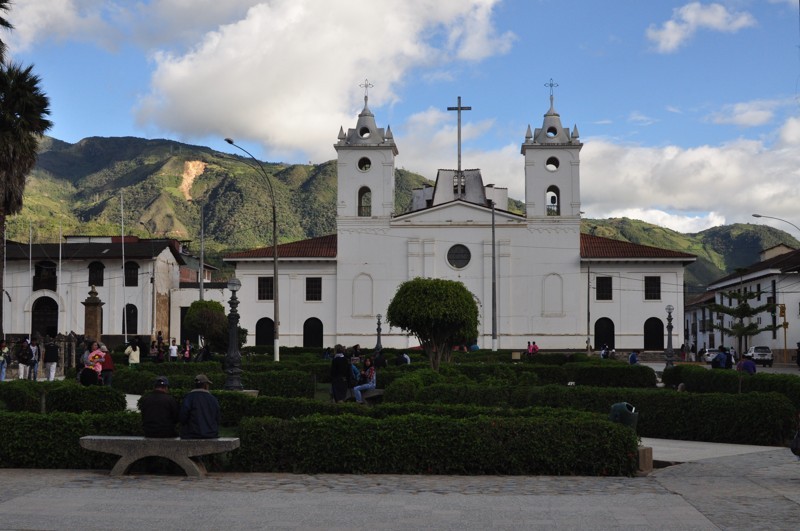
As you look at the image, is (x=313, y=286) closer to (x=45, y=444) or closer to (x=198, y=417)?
(x=45, y=444)

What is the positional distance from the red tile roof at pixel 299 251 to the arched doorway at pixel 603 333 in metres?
17.1

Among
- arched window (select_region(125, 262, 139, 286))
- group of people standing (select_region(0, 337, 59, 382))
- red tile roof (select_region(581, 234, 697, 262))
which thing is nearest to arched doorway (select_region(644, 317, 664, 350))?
red tile roof (select_region(581, 234, 697, 262))

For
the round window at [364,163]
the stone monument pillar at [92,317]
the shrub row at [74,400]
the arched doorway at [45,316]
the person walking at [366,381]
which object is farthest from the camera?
the round window at [364,163]

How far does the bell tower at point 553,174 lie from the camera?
5891 cm

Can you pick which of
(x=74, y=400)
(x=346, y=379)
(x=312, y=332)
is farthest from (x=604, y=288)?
(x=74, y=400)

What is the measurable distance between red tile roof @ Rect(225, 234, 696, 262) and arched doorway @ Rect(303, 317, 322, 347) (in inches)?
164

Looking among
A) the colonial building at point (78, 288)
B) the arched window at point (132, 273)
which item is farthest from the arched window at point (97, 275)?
the arched window at point (132, 273)

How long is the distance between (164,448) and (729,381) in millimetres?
15351

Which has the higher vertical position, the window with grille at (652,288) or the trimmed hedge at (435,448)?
the window with grille at (652,288)

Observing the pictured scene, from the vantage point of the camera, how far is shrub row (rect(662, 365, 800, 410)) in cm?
1885

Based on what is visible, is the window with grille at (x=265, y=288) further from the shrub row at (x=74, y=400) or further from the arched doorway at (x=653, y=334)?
the shrub row at (x=74, y=400)

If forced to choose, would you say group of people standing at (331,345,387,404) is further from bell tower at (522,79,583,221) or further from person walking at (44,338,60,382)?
bell tower at (522,79,583,221)

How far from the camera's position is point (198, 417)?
11.5 m

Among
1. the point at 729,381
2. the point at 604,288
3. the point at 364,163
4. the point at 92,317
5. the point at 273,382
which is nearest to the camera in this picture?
the point at 729,381
